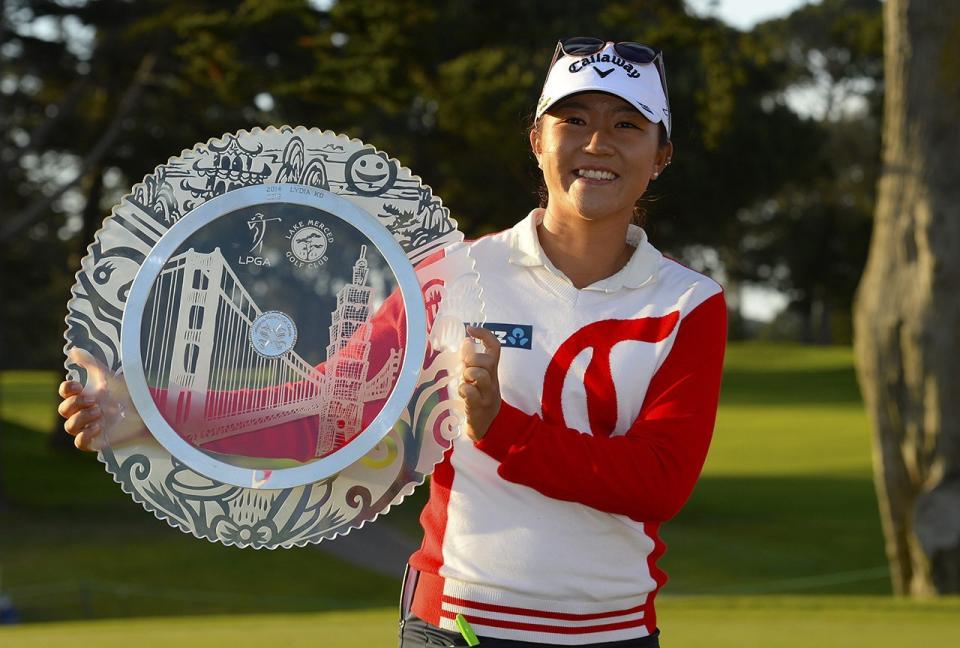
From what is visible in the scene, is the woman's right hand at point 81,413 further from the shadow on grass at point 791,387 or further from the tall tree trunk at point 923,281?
the shadow on grass at point 791,387

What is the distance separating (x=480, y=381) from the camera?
1967mm

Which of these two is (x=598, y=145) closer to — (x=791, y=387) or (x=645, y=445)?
(x=645, y=445)

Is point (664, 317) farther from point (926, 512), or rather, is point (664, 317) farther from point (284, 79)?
point (284, 79)

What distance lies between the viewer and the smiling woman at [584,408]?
2057 millimetres

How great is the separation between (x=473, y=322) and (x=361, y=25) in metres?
9.69

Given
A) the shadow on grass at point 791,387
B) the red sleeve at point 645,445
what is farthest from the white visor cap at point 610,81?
the shadow on grass at point 791,387

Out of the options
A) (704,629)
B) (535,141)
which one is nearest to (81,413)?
(535,141)

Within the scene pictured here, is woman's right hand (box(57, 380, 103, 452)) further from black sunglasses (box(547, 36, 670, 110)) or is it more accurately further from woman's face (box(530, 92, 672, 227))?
black sunglasses (box(547, 36, 670, 110))

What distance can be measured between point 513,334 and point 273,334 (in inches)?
14.1

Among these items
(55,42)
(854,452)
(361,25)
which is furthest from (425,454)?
(854,452)

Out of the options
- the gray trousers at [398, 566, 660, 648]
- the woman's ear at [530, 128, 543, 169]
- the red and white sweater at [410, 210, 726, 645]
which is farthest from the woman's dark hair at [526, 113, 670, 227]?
the gray trousers at [398, 566, 660, 648]

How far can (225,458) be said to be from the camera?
2.13m

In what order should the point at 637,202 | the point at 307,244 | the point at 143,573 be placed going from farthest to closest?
the point at 143,573 → the point at 637,202 → the point at 307,244

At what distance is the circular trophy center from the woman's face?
45 centimetres
